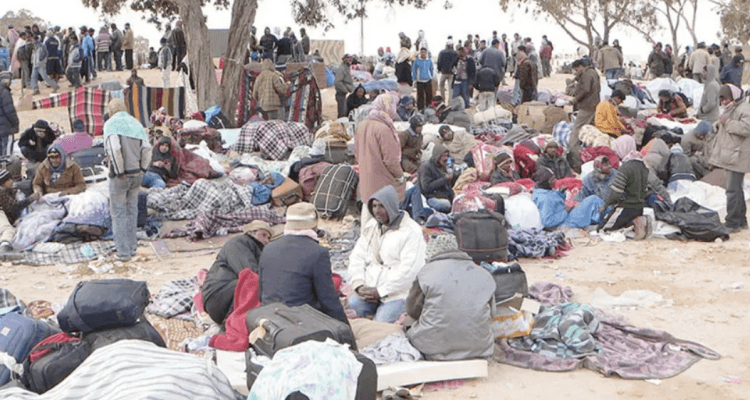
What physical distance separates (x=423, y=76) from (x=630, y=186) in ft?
30.1

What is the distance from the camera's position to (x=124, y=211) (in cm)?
877

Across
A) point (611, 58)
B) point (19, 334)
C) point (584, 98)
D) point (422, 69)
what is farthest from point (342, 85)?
→ point (19, 334)

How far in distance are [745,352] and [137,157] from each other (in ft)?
18.2

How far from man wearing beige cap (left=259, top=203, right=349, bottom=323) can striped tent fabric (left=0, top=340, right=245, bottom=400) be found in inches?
41.2

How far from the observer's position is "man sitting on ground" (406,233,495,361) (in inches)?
226

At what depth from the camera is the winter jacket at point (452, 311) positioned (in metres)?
5.73

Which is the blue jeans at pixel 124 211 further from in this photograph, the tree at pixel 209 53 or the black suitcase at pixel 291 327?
the tree at pixel 209 53

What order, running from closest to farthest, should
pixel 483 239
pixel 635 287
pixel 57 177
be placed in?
pixel 483 239 → pixel 635 287 → pixel 57 177

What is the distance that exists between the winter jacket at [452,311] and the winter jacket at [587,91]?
26.1 feet

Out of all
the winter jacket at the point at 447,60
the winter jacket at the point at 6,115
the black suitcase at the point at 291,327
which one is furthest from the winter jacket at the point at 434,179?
the winter jacket at the point at 447,60

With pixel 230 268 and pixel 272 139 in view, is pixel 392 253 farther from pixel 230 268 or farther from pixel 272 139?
pixel 272 139

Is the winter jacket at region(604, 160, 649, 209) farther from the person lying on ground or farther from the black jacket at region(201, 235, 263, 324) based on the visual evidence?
the person lying on ground

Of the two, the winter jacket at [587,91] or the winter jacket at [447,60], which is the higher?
the winter jacket at [447,60]

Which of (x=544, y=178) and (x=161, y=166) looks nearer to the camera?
(x=544, y=178)
